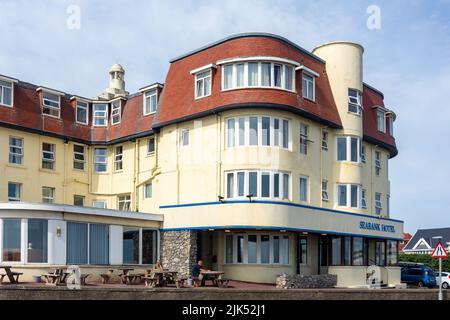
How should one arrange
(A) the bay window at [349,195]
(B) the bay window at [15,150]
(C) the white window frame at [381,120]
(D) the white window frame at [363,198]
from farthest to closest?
(C) the white window frame at [381,120], (D) the white window frame at [363,198], (A) the bay window at [349,195], (B) the bay window at [15,150]

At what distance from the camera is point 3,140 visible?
3394cm

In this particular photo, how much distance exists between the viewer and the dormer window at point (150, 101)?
37013 millimetres

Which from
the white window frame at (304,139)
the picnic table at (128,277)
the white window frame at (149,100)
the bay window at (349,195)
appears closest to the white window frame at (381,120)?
the bay window at (349,195)

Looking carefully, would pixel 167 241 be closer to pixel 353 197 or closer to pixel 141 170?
pixel 141 170

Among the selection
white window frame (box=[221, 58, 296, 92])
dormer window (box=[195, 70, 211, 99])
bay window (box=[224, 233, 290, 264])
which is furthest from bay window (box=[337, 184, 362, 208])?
dormer window (box=[195, 70, 211, 99])

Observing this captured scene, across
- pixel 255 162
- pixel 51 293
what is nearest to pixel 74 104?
pixel 255 162

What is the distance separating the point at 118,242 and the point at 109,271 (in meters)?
1.92

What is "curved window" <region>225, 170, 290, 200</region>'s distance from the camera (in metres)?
30.2

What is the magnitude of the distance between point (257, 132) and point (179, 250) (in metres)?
7.28

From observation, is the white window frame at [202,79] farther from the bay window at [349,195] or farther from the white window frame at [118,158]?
the bay window at [349,195]

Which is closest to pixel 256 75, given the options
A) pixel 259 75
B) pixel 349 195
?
pixel 259 75

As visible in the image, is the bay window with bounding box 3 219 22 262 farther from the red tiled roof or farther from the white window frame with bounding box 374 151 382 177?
the white window frame with bounding box 374 151 382 177

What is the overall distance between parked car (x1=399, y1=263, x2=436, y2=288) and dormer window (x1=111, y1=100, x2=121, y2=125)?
21.4 metres

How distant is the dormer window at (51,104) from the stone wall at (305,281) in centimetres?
1759
